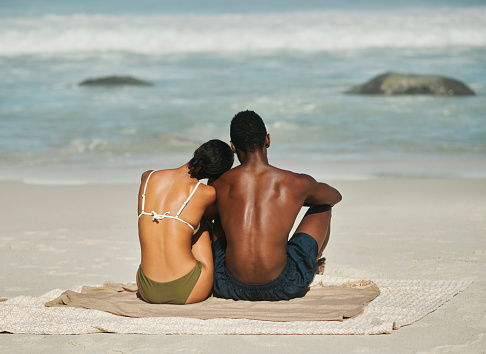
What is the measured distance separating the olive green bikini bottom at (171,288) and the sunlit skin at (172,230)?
0.03m

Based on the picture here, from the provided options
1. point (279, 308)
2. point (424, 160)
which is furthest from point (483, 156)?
point (279, 308)

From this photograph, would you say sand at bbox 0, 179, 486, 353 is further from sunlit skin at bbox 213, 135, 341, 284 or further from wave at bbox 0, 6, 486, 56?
wave at bbox 0, 6, 486, 56

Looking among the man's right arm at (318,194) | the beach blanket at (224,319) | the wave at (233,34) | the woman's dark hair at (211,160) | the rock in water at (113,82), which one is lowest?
the beach blanket at (224,319)

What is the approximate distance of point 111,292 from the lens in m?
4.59

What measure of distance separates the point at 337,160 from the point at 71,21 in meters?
23.3

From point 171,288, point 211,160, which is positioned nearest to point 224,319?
point 171,288

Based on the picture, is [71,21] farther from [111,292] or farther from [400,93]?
[111,292]

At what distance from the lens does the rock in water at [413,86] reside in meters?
17.2

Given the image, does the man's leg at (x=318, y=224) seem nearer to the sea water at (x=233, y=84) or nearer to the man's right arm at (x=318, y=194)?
the man's right arm at (x=318, y=194)

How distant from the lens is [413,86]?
682 inches

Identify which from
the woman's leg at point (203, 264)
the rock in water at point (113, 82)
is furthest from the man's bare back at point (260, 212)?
the rock in water at point (113, 82)

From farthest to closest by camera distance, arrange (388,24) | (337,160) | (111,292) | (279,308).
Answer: (388,24) < (337,160) < (111,292) < (279,308)

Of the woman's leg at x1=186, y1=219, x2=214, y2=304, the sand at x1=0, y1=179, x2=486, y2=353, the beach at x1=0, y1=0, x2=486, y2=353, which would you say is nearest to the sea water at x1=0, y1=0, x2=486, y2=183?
the beach at x1=0, y1=0, x2=486, y2=353

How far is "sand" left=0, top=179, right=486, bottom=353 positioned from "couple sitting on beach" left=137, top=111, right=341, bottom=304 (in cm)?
58
